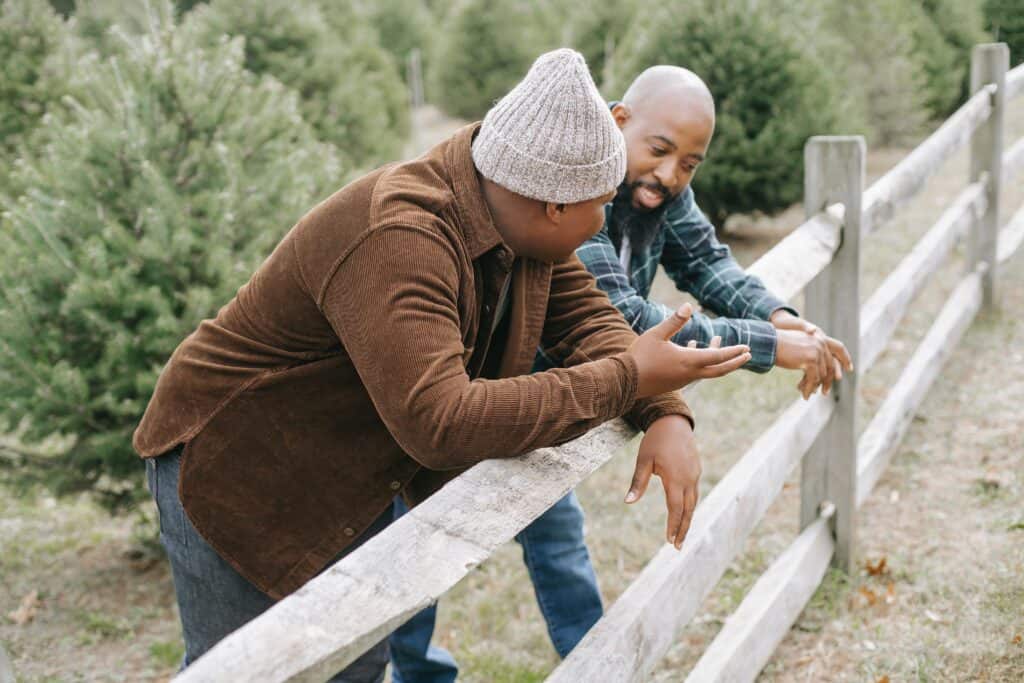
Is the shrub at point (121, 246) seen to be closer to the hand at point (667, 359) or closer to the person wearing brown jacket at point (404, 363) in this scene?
the person wearing brown jacket at point (404, 363)

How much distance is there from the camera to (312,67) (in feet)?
28.6

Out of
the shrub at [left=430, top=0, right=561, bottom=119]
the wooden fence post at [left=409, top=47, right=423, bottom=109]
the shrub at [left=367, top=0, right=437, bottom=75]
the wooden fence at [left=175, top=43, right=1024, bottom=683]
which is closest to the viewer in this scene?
the wooden fence at [left=175, top=43, right=1024, bottom=683]

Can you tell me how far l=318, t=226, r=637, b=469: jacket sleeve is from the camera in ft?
5.16

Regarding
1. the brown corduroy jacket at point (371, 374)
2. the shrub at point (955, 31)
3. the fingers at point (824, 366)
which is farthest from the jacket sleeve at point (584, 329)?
the shrub at point (955, 31)

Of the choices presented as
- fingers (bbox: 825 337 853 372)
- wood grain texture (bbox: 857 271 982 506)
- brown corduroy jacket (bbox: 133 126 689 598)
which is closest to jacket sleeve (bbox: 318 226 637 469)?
brown corduroy jacket (bbox: 133 126 689 598)

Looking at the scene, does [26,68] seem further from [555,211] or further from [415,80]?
[555,211]

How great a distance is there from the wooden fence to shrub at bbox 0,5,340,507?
201cm

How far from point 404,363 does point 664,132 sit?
3.88 feet

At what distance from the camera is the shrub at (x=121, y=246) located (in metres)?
3.54

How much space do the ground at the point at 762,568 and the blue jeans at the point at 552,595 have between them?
446 mm

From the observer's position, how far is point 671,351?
1.75 metres

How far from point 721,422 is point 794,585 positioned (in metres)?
2.04

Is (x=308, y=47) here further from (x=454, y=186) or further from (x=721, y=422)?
(x=454, y=186)

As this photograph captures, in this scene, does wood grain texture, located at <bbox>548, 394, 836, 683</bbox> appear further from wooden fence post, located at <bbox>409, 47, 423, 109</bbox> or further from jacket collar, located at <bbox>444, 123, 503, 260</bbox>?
wooden fence post, located at <bbox>409, 47, 423, 109</bbox>
